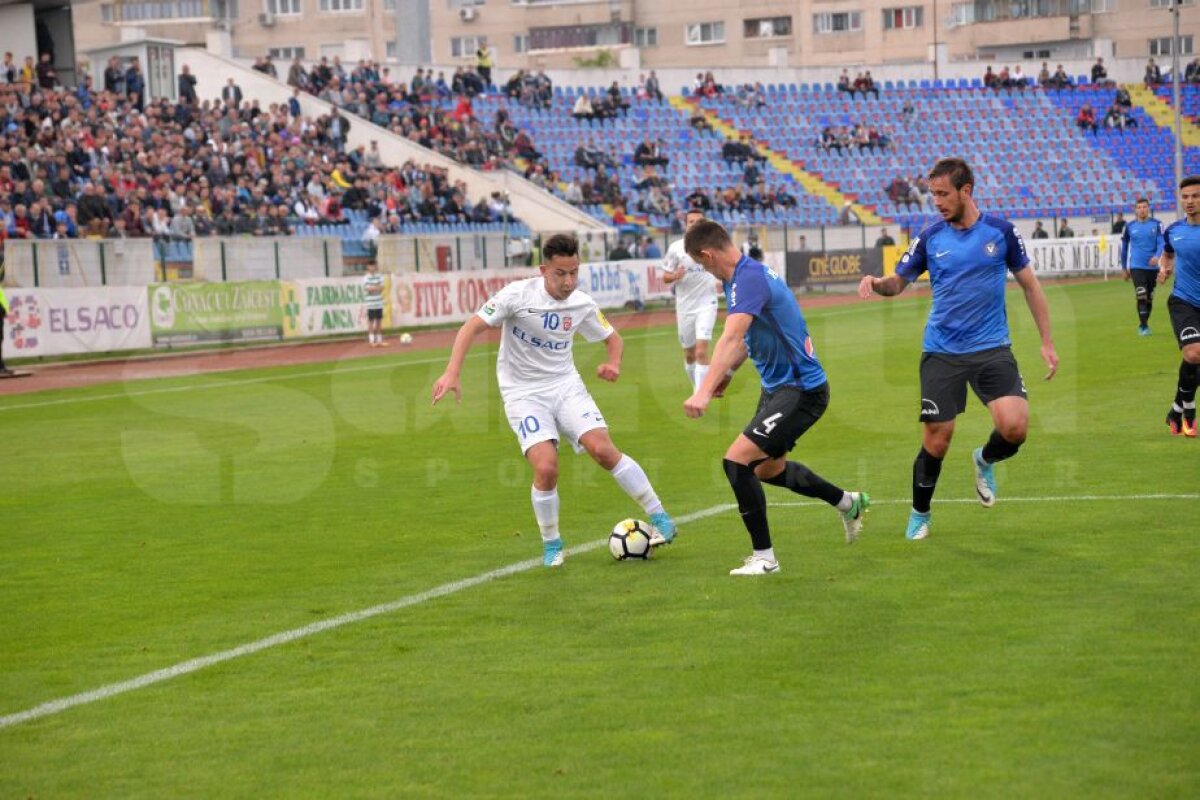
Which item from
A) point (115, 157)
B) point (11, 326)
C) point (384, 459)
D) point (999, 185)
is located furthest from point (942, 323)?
point (999, 185)

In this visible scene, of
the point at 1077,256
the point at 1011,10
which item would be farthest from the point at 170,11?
the point at 1077,256

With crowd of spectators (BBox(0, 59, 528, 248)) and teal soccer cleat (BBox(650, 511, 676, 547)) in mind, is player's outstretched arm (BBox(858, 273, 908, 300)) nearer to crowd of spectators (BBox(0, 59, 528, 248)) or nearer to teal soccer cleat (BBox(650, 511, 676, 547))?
teal soccer cleat (BBox(650, 511, 676, 547))

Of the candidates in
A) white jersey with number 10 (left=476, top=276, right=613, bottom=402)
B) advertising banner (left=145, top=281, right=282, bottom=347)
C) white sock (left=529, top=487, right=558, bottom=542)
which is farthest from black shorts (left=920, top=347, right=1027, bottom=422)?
advertising banner (left=145, top=281, right=282, bottom=347)

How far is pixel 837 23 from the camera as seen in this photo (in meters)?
91.9

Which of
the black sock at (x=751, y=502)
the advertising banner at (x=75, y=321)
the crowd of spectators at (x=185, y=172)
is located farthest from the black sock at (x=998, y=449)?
the crowd of spectators at (x=185, y=172)

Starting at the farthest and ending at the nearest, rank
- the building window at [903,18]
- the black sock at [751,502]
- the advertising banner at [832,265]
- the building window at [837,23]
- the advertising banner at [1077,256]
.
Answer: the building window at [837,23], the building window at [903,18], the advertising banner at [1077,256], the advertising banner at [832,265], the black sock at [751,502]

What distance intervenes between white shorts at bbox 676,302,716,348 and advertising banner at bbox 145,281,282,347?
1467 cm

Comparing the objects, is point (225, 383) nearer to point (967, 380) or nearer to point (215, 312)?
point (215, 312)

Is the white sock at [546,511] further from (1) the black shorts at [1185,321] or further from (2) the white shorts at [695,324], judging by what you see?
(2) the white shorts at [695,324]

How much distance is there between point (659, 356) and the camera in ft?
92.8

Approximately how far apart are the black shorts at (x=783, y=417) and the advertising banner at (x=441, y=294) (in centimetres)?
2716

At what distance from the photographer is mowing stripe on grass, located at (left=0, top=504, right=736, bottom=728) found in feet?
23.7

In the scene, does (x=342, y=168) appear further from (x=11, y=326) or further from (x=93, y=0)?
(x=93, y=0)

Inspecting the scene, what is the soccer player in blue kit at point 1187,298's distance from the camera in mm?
14617
